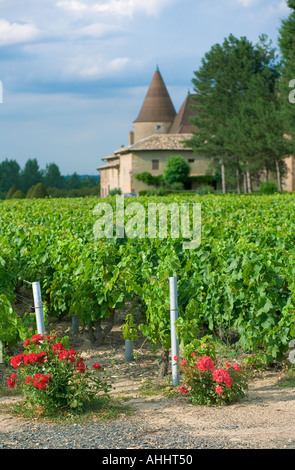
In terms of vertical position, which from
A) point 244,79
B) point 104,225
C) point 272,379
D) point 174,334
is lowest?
point 272,379

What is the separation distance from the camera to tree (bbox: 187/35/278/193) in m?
52.9

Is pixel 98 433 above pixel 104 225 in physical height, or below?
below

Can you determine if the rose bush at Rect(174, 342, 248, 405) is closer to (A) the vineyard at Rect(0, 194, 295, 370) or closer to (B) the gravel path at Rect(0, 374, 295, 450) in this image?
(B) the gravel path at Rect(0, 374, 295, 450)

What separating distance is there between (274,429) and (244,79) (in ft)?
173

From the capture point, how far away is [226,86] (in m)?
54.8

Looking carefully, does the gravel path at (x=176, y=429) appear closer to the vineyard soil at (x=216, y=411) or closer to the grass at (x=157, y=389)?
the vineyard soil at (x=216, y=411)

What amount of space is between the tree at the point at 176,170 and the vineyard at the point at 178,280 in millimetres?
57482

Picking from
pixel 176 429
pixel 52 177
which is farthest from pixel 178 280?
pixel 52 177

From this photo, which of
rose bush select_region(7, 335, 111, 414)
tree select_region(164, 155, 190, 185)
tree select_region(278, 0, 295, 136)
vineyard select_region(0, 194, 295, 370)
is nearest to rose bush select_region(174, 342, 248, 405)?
vineyard select_region(0, 194, 295, 370)

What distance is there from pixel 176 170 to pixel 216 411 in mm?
61035
